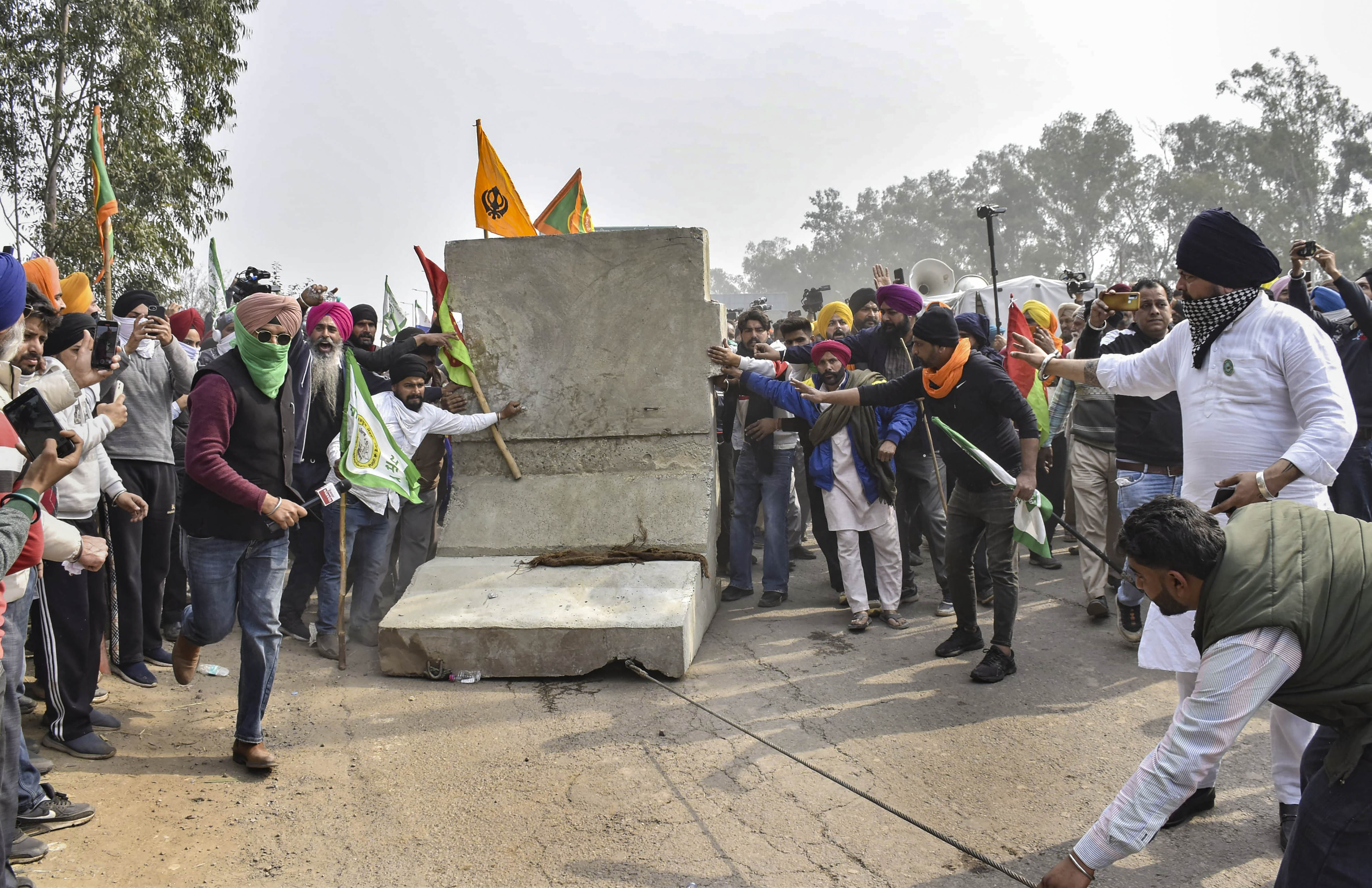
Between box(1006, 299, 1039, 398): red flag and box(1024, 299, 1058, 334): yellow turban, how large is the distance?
795 mm

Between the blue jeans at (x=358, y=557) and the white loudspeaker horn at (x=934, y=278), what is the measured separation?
11890 millimetres

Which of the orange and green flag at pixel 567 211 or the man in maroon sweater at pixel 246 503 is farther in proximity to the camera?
the orange and green flag at pixel 567 211

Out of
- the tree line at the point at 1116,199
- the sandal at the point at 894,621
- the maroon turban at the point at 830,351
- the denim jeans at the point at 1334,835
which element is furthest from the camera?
the tree line at the point at 1116,199

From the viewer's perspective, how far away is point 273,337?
4219 millimetres

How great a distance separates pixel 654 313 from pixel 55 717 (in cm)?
422

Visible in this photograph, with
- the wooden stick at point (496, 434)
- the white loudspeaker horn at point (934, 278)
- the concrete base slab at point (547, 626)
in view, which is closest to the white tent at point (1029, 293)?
the white loudspeaker horn at point (934, 278)

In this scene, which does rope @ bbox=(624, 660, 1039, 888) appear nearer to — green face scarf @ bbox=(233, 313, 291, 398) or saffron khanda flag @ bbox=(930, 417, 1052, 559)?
saffron khanda flag @ bbox=(930, 417, 1052, 559)

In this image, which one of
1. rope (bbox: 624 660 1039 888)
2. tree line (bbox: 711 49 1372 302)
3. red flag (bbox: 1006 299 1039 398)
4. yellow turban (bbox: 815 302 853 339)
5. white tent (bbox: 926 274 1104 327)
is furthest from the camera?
tree line (bbox: 711 49 1372 302)

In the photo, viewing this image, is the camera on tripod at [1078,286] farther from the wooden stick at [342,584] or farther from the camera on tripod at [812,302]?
the camera on tripod at [812,302]

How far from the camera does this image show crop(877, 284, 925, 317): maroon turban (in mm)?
7328

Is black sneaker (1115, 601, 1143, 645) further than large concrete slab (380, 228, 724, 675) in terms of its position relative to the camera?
No

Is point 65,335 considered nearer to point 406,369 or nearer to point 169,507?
point 169,507

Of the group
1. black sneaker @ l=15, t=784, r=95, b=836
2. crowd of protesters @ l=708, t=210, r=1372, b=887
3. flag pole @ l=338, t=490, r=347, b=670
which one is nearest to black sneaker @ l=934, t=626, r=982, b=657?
crowd of protesters @ l=708, t=210, r=1372, b=887

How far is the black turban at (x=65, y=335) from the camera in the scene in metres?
4.51
